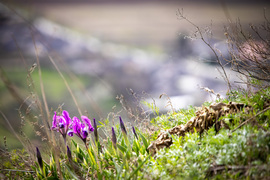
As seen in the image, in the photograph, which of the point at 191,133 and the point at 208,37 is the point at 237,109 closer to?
the point at 191,133

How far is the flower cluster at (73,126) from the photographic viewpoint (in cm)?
194

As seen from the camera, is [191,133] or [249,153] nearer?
[249,153]

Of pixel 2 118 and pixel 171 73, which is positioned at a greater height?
pixel 171 73

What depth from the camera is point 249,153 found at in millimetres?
1500

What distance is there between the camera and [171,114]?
2539mm

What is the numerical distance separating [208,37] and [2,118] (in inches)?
74.7

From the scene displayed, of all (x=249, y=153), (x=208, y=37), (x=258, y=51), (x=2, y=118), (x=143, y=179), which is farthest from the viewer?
(x=208, y=37)

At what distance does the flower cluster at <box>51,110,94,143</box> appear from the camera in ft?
6.37

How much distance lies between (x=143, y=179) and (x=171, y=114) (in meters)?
0.94

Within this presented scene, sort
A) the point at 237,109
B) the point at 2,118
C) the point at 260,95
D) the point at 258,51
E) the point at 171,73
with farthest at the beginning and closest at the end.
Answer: the point at 171,73 → the point at 258,51 → the point at 2,118 → the point at 260,95 → the point at 237,109

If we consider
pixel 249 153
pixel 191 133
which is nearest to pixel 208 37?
pixel 191 133

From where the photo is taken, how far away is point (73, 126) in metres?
1.95

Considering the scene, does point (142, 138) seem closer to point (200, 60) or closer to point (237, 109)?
point (237, 109)

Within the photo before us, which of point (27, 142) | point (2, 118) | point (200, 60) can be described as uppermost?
point (200, 60)
